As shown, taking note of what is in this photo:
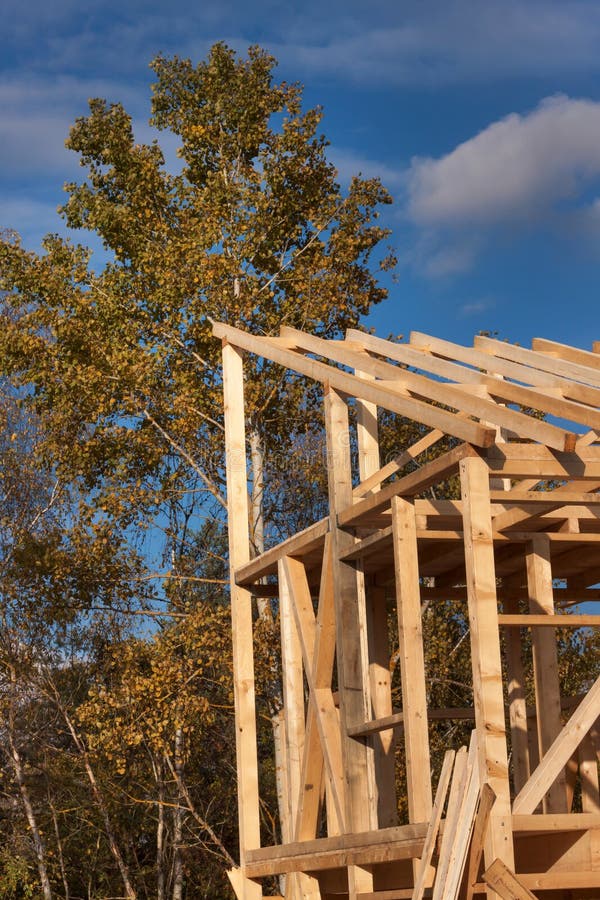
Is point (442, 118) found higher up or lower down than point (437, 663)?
higher up

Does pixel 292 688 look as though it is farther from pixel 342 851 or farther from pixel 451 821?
pixel 451 821

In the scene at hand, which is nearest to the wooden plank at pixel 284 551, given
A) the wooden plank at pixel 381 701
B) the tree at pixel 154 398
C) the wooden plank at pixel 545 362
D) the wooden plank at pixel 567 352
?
the wooden plank at pixel 381 701

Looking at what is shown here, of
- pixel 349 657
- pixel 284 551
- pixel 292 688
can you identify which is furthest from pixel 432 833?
pixel 284 551

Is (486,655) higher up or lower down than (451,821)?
higher up

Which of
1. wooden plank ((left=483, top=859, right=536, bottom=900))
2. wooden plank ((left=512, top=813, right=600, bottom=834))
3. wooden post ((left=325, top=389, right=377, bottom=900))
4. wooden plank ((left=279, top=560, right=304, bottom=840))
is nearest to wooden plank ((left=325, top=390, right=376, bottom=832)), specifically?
wooden post ((left=325, top=389, right=377, bottom=900))

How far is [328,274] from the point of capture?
2112 cm

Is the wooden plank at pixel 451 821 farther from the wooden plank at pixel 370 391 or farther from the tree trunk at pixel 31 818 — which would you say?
the tree trunk at pixel 31 818

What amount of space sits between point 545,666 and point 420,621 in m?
2.29

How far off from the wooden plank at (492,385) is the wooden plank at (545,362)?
19.0 inches

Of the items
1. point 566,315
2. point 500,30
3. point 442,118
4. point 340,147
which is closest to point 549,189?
point 566,315

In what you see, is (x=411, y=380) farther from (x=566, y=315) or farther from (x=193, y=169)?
(x=566, y=315)

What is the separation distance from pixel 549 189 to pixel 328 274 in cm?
14661

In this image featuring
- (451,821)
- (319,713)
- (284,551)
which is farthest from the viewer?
(284,551)

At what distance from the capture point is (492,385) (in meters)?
9.91
